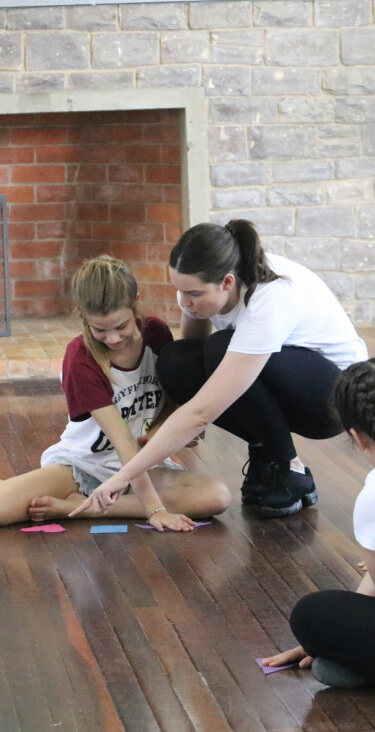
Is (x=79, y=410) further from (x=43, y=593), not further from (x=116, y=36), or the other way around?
(x=116, y=36)

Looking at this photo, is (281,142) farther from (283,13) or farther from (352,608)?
(352,608)

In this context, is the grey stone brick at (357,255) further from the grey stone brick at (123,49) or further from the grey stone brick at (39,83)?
the grey stone brick at (39,83)

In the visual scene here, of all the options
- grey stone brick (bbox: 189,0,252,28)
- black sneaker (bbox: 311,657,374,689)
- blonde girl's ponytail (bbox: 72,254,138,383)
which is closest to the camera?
black sneaker (bbox: 311,657,374,689)

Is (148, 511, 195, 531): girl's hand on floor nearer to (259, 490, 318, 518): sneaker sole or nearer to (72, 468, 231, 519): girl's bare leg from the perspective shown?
(72, 468, 231, 519): girl's bare leg

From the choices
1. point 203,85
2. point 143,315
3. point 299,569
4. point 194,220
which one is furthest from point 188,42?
point 299,569

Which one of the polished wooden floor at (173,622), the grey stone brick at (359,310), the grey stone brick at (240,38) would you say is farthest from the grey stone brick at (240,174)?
the polished wooden floor at (173,622)

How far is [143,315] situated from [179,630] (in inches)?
36.3

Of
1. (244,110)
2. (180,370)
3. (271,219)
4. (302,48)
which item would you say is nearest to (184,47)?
(244,110)

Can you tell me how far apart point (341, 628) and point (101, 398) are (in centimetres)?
98

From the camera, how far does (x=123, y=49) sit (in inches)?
173

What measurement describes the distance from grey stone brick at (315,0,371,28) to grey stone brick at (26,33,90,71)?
3.43 ft

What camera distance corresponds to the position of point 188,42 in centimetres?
443

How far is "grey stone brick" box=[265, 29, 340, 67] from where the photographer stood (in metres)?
4.50

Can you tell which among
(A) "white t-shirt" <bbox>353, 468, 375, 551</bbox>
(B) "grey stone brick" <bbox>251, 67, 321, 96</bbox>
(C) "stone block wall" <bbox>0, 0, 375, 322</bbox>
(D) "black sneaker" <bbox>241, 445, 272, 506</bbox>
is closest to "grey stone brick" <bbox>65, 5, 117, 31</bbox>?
(C) "stone block wall" <bbox>0, 0, 375, 322</bbox>
